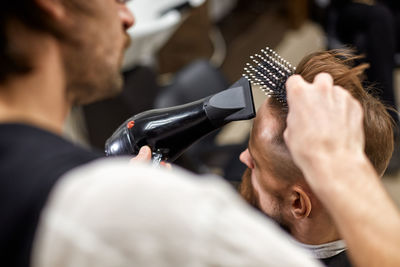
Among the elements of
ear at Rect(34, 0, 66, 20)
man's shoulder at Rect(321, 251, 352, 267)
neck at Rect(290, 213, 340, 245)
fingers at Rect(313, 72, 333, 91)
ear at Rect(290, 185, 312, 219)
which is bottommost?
man's shoulder at Rect(321, 251, 352, 267)

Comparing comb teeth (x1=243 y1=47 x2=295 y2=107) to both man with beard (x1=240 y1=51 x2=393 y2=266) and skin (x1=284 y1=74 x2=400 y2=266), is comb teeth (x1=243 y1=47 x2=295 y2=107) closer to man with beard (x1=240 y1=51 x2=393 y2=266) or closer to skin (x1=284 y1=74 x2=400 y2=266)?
man with beard (x1=240 y1=51 x2=393 y2=266)

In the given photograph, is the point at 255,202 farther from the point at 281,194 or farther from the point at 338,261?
the point at 338,261

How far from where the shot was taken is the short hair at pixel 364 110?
0.96 m

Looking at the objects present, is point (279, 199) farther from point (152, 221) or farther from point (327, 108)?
point (152, 221)

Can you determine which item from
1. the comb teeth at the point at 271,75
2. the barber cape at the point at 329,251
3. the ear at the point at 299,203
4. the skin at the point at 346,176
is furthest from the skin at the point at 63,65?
the barber cape at the point at 329,251

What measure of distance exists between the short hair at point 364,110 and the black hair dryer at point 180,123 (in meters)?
0.18

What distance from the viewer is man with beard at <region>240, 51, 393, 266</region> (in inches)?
38.8

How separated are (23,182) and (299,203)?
2.39ft

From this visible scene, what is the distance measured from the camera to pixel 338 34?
2.50 m

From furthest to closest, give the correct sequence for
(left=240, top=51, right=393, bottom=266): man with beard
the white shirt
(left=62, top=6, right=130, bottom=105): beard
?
(left=240, top=51, right=393, bottom=266): man with beard < (left=62, top=6, right=130, bottom=105): beard < the white shirt

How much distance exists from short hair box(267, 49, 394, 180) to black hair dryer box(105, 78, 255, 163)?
0.18 metres

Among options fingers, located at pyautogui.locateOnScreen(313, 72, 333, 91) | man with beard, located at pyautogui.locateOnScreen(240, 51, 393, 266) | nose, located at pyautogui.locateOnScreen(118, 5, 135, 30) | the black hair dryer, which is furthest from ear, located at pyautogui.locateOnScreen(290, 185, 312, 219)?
nose, located at pyautogui.locateOnScreen(118, 5, 135, 30)

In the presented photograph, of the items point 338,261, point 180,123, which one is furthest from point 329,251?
point 180,123

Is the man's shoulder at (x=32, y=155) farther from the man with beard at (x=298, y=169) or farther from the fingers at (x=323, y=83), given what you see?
the man with beard at (x=298, y=169)
